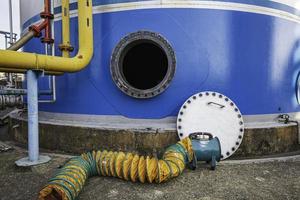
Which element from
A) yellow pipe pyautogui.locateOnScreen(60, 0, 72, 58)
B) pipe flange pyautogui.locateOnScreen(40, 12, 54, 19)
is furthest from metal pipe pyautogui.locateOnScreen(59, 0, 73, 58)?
pipe flange pyautogui.locateOnScreen(40, 12, 54, 19)

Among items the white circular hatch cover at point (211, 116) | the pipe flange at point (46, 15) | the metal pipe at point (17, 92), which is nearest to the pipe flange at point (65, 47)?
the pipe flange at point (46, 15)

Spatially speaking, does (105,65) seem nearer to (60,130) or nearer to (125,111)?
(125,111)

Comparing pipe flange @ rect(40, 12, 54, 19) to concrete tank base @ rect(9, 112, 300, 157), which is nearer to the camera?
concrete tank base @ rect(9, 112, 300, 157)

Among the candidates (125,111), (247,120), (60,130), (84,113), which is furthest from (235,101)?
(60,130)

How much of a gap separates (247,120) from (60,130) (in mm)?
3324

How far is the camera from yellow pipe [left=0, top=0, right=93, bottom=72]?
317 centimetres

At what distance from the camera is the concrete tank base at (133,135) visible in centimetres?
393

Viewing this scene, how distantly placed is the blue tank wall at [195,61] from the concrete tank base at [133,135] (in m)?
0.18

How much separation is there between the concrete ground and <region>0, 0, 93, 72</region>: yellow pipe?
1.47 meters

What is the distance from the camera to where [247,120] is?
4312 millimetres

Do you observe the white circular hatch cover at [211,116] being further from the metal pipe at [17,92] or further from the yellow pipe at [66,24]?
the metal pipe at [17,92]

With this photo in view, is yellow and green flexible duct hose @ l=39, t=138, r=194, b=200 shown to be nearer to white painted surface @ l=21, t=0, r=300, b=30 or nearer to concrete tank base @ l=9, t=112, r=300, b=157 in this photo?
concrete tank base @ l=9, t=112, r=300, b=157

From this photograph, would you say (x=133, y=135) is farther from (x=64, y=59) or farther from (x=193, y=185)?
(x=64, y=59)

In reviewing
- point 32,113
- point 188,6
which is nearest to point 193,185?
point 32,113
